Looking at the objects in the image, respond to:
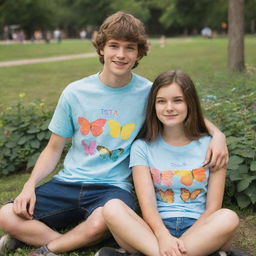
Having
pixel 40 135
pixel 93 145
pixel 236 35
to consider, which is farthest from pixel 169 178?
pixel 236 35

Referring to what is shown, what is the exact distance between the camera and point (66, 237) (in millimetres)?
2758

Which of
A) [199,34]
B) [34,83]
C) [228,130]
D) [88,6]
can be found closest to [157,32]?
[199,34]

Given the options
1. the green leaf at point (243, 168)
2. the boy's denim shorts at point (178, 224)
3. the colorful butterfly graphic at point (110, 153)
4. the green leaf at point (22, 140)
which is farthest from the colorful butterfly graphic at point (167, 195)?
the green leaf at point (22, 140)

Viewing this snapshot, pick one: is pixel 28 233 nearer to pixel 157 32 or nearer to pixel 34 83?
pixel 34 83

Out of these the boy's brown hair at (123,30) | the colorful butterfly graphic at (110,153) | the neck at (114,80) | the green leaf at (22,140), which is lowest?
the green leaf at (22,140)

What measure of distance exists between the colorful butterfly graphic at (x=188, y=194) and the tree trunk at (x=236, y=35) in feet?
27.1

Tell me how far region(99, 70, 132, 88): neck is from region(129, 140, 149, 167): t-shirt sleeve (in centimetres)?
40

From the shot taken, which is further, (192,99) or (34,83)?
(34,83)

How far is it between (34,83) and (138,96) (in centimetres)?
792

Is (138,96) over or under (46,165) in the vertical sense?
over

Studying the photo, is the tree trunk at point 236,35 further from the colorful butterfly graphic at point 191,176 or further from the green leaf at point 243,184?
the colorful butterfly graphic at point 191,176

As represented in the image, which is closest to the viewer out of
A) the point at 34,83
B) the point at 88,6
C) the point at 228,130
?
the point at 228,130

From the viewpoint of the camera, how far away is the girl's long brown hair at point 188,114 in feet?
9.24

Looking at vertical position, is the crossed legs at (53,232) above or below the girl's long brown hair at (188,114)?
below
